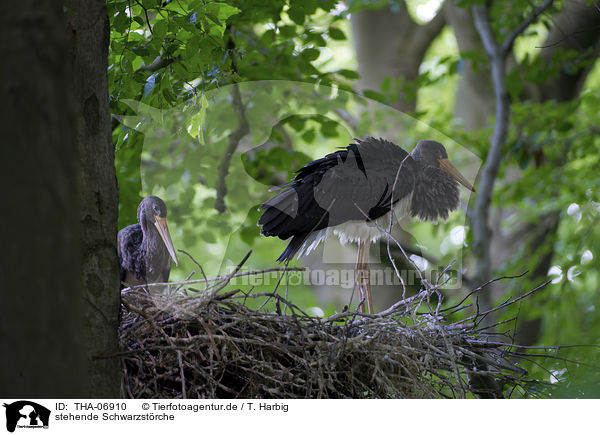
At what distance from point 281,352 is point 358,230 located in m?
1.27

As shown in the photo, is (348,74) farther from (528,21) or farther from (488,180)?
(528,21)

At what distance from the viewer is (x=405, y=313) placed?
2.83 m

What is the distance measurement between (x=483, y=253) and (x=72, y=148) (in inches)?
184

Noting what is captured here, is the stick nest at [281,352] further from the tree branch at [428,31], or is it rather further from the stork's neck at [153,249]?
the tree branch at [428,31]

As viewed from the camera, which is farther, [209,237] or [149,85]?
[209,237]

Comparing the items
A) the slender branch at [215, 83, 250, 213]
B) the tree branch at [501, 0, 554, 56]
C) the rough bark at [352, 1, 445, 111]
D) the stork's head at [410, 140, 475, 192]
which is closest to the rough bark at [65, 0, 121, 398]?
the slender branch at [215, 83, 250, 213]

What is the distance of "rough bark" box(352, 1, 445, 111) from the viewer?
7.71 m

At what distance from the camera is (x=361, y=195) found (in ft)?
11.3

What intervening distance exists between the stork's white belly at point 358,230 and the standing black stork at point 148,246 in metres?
0.71

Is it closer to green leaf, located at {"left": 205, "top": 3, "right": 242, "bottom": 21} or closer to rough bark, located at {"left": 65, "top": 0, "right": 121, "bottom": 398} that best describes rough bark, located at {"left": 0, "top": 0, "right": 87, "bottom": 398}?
rough bark, located at {"left": 65, "top": 0, "right": 121, "bottom": 398}

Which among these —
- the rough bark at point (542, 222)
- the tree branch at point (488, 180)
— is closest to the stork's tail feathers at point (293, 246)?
the tree branch at point (488, 180)

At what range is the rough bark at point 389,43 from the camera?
25.3ft

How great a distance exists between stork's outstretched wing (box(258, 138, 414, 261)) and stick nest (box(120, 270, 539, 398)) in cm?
60

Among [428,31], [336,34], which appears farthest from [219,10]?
[428,31]
